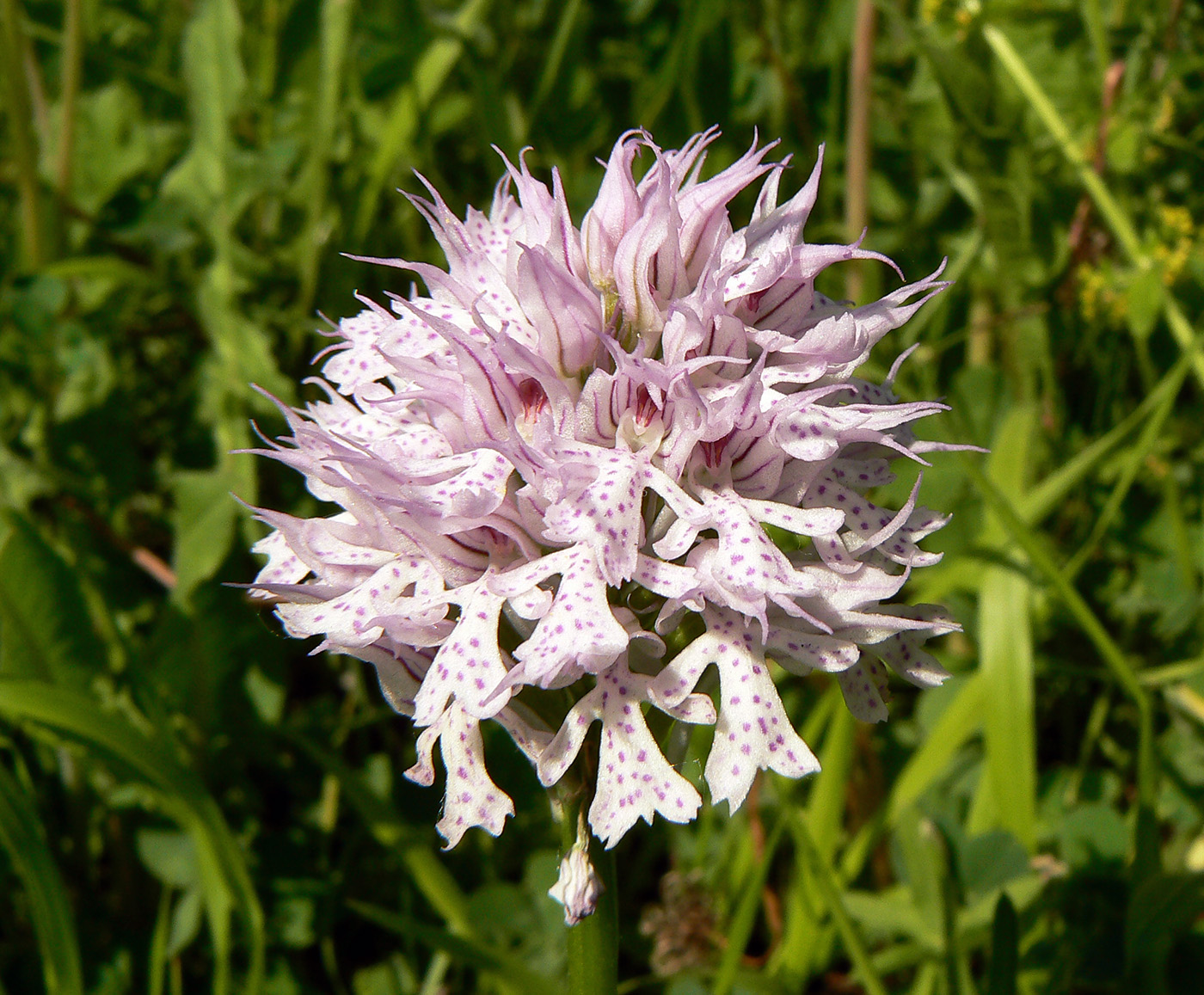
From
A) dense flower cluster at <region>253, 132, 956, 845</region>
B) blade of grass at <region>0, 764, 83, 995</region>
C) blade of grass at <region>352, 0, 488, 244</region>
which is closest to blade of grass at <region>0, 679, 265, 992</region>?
blade of grass at <region>0, 764, 83, 995</region>

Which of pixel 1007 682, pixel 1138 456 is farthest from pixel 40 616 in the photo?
pixel 1138 456

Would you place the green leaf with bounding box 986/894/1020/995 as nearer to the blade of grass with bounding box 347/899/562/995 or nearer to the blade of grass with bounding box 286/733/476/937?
the blade of grass with bounding box 347/899/562/995

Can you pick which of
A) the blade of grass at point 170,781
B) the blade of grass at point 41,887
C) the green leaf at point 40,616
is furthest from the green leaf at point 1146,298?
the blade of grass at point 41,887

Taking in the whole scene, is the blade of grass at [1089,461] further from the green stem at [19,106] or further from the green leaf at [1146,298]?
the green stem at [19,106]

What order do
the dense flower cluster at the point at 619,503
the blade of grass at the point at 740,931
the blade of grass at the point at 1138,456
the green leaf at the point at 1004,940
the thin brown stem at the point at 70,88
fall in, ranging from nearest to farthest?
the dense flower cluster at the point at 619,503 → the green leaf at the point at 1004,940 → the blade of grass at the point at 740,931 → the blade of grass at the point at 1138,456 → the thin brown stem at the point at 70,88

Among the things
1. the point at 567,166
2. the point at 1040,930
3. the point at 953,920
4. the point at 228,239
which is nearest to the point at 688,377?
the point at 953,920

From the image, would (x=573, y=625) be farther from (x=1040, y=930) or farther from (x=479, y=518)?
(x=1040, y=930)

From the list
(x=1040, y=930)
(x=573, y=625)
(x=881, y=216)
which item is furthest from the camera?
(x=881, y=216)
